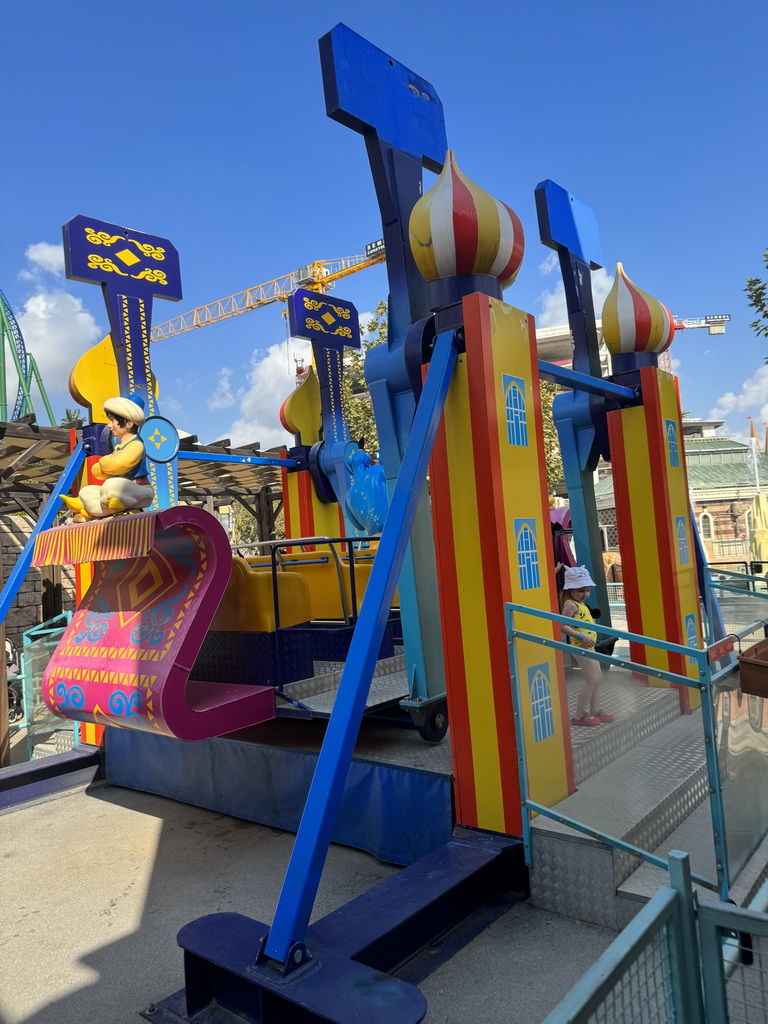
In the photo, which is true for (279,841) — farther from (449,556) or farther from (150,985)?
(449,556)

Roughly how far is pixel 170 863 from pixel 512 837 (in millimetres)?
2114

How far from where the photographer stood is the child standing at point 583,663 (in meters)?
4.48

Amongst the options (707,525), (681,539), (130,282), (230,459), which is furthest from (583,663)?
(707,525)

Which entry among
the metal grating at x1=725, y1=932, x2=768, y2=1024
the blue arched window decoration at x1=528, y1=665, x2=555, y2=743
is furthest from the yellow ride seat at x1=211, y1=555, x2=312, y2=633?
the metal grating at x1=725, y1=932, x2=768, y2=1024

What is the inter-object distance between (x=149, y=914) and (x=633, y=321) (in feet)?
16.9

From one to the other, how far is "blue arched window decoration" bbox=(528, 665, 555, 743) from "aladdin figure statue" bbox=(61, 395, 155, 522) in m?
2.44

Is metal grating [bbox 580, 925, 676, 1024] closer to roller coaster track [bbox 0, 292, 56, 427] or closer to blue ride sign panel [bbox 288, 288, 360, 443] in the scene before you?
blue ride sign panel [bbox 288, 288, 360, 443]

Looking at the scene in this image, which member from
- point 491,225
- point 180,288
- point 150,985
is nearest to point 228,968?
point 150,985

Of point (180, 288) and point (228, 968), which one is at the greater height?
point (180, 288)

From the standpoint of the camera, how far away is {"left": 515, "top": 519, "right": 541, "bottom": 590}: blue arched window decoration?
366cm

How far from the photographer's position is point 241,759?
189 inches

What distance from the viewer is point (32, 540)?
19.7ft

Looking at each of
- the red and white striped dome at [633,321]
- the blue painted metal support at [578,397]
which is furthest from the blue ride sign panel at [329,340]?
the red and white striped dome at [633,321]

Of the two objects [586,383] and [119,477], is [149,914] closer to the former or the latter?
[119,477]
